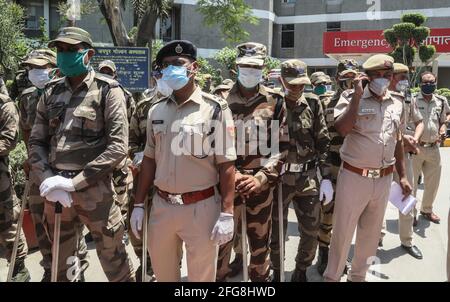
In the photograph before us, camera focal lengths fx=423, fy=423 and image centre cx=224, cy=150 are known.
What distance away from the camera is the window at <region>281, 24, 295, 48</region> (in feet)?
110

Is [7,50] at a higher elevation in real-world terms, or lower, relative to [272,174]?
higher

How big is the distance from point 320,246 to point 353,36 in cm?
2241

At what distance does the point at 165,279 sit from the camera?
2744 millimetres

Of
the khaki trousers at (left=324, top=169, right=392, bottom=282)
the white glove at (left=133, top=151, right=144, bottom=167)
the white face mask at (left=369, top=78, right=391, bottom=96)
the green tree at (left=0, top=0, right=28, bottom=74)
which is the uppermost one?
the green tree at (left=0, top=0, right=28, bottom=74)

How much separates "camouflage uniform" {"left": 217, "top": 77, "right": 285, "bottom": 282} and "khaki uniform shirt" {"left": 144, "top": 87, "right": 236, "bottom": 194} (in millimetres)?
575

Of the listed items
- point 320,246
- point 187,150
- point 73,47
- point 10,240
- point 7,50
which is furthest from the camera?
point 7,50

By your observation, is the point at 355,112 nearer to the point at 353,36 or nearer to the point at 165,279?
the point at 165,279

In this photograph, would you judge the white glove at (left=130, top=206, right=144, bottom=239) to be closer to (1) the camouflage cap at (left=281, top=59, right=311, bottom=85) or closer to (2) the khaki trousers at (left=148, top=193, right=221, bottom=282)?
(2) the khaki trousers at (left=148, top=193, right=221, bottom=282)

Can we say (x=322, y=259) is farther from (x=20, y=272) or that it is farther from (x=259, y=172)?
(x=20, y=272)

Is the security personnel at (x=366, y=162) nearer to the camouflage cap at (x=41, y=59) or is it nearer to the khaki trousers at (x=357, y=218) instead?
the khaki trousers at (x=357, y=218)

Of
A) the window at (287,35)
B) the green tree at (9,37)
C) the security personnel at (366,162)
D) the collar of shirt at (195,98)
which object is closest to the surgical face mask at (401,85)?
the security personnel at (366,162)

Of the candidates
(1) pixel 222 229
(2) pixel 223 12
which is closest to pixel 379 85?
(1) pixel 222 229

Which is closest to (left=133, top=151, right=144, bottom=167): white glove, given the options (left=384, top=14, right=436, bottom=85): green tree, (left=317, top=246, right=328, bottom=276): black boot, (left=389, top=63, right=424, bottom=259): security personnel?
(left=317, top=246, right=328, bottom=276): black boot

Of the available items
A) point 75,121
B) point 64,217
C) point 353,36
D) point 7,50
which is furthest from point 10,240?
point 353,36
